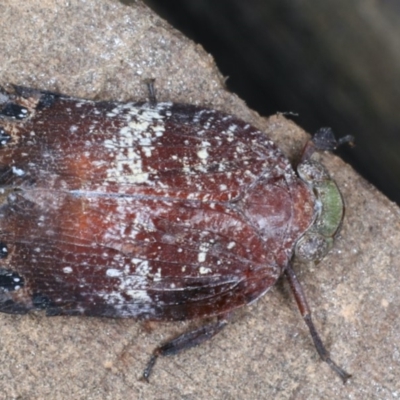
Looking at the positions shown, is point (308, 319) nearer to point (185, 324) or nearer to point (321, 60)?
point (185, 324)

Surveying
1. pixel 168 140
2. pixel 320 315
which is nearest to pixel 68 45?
pixel 168 140

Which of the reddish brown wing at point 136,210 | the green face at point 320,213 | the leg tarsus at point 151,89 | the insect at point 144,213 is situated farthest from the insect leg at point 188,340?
the leg tarsus at point 151,89

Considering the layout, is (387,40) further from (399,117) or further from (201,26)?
(201,26)

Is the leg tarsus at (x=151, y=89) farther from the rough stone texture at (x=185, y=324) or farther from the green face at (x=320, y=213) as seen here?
the green face at (x=320, y=213)

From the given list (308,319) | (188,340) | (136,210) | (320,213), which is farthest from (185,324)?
(320,213)

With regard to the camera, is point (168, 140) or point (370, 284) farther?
point (370, 284)

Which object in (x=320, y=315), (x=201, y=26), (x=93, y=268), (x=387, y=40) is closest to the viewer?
(x=93, y=268)
